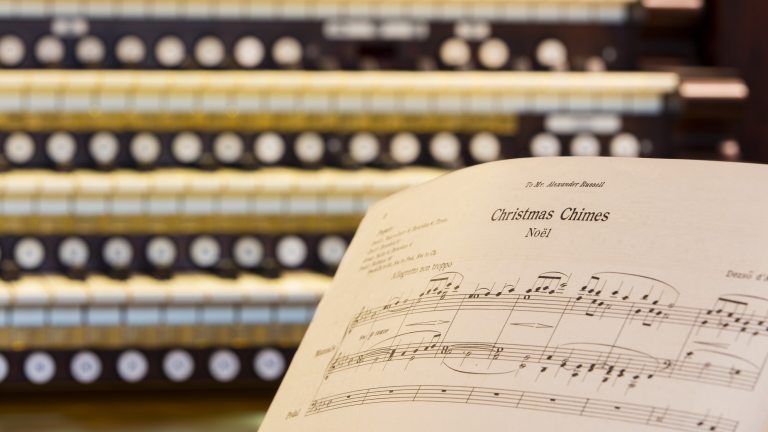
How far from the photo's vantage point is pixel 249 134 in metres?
3.90

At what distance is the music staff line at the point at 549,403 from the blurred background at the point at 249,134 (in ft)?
8.56

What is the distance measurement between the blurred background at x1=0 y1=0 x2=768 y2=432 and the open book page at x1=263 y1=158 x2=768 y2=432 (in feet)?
8.39

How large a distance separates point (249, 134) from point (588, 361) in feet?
10.1

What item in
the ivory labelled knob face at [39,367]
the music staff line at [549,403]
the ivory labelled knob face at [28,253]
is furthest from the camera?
the ivory labelled knob face at [28,253]

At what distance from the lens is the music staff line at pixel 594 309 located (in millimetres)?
894

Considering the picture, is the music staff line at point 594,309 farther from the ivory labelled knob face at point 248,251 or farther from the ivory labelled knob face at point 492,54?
the ivory labelled knob face at point 492,54

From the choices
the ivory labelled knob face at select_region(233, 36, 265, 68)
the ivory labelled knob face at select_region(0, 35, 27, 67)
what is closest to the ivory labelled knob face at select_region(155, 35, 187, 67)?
the ivory labelled knob face at select_region(233, 36, 265, 68)

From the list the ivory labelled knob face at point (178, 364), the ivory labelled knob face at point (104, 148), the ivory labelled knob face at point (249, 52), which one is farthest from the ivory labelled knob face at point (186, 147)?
the ivory labelled knob face at point (178, 364)

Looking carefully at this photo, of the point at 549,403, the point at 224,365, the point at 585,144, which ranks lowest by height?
the point at 224,365

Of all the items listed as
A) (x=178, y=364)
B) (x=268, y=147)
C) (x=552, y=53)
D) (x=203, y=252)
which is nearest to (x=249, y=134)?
(x=268, y=147)

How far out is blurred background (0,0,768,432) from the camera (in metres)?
3.69

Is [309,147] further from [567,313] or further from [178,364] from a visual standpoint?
[567,313]

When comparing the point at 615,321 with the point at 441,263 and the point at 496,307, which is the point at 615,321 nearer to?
the point at 496,307

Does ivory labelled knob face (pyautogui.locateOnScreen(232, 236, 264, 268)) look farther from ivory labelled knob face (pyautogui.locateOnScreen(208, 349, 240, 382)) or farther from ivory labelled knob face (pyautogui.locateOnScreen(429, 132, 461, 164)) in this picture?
ivory labelled knob face (pyautogui.locateOnScreen(429, 132, 461, 164))
